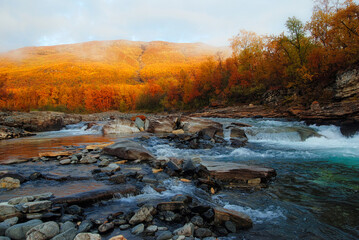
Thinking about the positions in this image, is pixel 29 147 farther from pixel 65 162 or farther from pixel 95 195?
pixel 95 195

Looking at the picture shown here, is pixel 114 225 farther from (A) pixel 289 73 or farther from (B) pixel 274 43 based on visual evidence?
(B) pixel 274 43

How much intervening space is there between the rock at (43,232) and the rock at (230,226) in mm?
2464

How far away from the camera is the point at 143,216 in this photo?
3.23 metres

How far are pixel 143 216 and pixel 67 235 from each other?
111 cm

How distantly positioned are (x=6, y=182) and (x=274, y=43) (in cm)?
3521

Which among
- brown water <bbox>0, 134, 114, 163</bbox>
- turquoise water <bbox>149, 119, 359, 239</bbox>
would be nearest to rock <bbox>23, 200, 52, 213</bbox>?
turquoise water <bbox>149, 119, 359, 239</bbox>

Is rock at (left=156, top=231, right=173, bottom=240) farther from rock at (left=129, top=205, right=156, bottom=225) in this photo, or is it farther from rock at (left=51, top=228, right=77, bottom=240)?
rock at (left=51, top=228, right=77, bottom=240)

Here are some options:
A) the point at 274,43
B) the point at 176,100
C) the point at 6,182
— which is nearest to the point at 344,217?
the point at 6,182

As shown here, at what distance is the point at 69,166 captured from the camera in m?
6.53

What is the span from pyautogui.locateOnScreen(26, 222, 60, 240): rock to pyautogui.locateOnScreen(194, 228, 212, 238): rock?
6.36ft

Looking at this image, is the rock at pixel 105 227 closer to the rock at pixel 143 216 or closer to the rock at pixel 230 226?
the rock at pixel 143 216

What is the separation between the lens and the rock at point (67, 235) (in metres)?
2.45

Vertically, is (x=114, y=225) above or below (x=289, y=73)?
below

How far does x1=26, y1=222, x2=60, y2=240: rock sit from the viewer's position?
8.03 feet
